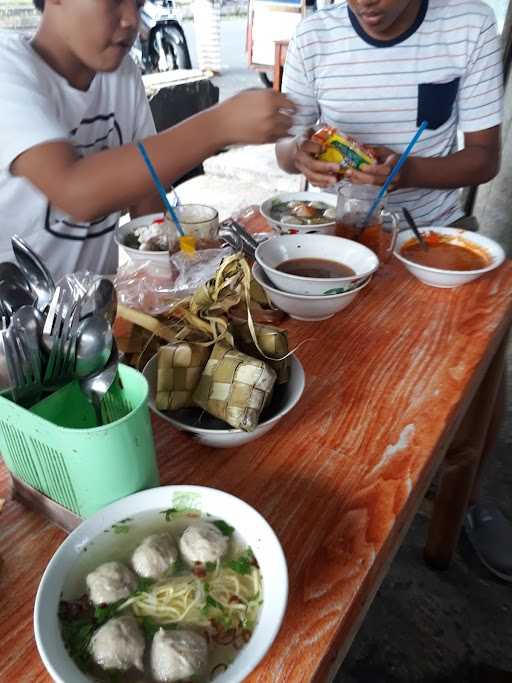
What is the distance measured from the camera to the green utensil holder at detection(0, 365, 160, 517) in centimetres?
61

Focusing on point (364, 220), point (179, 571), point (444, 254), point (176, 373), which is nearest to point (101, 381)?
point (176, 373)

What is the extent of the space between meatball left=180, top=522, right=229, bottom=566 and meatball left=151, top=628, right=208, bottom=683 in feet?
0.30

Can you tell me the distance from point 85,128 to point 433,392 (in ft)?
4.48

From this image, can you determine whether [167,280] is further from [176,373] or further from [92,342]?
[92,342]

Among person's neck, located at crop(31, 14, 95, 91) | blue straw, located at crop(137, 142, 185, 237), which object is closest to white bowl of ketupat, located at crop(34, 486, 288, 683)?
blue straw, located at crop(137, 142, 185, 237)

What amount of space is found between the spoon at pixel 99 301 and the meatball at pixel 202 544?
1.03 feet

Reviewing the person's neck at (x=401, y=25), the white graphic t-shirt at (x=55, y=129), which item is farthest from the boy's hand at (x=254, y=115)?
the person's neck at (x=401, y=25)

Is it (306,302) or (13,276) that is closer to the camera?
(13,276)

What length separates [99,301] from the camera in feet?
2.52

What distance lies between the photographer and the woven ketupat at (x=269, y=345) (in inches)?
34.4

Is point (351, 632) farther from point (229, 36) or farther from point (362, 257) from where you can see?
point (229, 36)

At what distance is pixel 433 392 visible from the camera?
1.01m

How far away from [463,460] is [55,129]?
1427mm

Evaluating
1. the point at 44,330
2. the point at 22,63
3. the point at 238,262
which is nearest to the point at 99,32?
the point at 22,63
